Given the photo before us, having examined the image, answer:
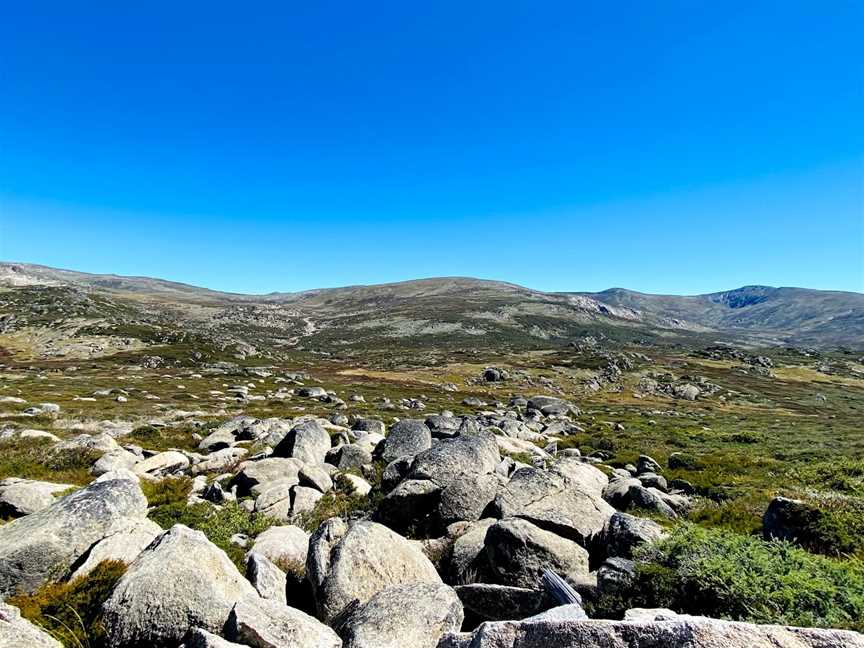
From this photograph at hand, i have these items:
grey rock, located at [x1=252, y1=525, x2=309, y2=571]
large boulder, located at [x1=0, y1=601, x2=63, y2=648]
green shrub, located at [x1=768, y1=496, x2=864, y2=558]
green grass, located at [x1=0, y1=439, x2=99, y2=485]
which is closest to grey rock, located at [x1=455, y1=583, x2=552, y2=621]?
grey rock, located at [x1=252, y1=525, x2=309, y2=571]

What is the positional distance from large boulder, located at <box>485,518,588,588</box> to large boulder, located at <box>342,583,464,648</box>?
101 inches

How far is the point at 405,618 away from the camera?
806cm

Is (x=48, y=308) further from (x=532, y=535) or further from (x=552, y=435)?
(x=532, y=535)

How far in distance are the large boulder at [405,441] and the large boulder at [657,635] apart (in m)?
18.8

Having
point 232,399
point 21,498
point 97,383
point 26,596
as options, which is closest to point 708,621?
point 26,596

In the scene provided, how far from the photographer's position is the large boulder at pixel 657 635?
4875 mm

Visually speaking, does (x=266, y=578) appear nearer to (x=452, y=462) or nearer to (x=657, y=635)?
(x=452, y=462)

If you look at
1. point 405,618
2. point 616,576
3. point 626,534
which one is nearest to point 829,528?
point 626,534

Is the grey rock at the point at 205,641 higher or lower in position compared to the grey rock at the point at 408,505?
higher

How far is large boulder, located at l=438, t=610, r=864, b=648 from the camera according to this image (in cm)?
488

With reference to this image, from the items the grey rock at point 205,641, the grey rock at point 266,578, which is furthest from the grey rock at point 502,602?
the grey rock at point 205,641

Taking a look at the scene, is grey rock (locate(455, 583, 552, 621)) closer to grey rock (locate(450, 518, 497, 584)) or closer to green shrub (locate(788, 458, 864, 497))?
grey rock (locate(450, 518, 497, 584))

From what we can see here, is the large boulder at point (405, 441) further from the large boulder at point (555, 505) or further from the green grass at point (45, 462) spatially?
the green grass at point (45, 462)

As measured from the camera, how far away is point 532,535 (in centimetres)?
1130
